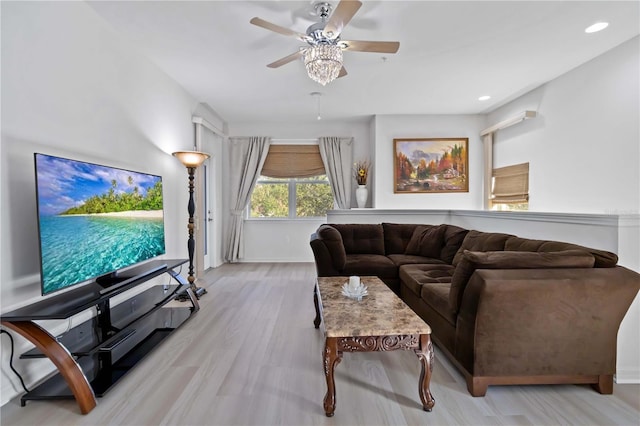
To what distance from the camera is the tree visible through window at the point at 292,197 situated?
6137 mm

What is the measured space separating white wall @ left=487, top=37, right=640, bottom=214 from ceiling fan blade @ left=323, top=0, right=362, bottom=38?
2759mm

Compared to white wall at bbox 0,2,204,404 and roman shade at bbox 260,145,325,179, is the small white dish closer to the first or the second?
white wall at bbox 0,2,204,404

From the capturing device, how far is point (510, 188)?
4.73 metres

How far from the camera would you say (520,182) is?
4492 mm

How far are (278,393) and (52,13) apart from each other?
293 centimetres

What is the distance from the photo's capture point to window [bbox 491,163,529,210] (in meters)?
4.39

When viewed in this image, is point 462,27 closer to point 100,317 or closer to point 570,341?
point 570,341

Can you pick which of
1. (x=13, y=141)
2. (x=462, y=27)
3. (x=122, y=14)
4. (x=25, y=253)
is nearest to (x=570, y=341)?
(x=462, y=27)

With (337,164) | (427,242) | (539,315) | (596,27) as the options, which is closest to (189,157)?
(337,164)

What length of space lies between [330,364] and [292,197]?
4.63 m

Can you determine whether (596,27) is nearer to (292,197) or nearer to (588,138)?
(588,138)

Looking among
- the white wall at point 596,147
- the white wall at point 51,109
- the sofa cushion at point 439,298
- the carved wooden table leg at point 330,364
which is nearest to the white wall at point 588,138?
the white wall at point 596,147

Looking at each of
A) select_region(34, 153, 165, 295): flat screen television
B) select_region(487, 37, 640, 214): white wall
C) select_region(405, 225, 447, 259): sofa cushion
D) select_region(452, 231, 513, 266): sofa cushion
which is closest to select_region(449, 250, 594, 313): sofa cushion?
select_region(452, 231, 513, 266): sofa cushion

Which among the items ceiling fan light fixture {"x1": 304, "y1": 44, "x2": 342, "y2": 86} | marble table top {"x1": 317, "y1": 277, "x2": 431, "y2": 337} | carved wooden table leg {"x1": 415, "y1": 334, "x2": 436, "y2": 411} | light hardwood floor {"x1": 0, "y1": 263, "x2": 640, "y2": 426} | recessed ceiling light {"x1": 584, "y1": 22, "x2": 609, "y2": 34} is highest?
recessed ceiling light {"x1": 584, "y1": 22, "x2": 609, "y2": 34}
